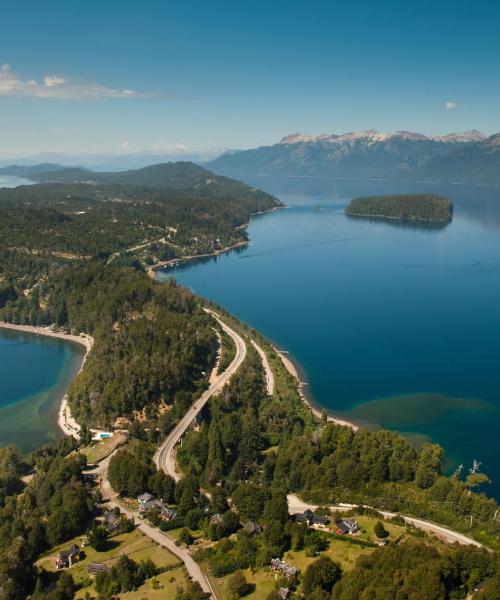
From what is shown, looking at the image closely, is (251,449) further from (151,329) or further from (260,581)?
(151,329)

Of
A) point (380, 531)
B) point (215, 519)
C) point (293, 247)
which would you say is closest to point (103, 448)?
point (215, 519)

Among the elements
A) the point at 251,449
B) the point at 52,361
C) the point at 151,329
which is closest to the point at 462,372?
the point at 251,449

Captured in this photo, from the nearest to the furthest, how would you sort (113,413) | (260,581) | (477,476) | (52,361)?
(260,581) → (477,476) → (113,413) → (52,361)

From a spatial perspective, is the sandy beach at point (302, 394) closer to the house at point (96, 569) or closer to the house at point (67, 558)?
the house at point (96, 569)

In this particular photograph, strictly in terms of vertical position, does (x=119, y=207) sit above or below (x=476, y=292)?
above

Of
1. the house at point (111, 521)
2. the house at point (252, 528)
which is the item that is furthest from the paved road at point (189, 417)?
the house at point (252, 528)

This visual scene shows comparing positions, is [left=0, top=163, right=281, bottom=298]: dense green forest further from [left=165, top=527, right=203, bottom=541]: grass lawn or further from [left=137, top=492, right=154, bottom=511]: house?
[left=165, top=527, right=203, bottom=541]: grass lawn
